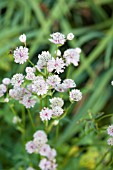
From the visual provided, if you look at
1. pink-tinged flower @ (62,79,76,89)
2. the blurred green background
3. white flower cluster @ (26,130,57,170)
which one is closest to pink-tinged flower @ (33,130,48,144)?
white flower cluster @ (26,130,57,170)

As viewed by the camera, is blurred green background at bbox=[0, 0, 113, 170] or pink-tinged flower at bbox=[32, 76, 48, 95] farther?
blurred green background at bbox=[0, 0, 113, 170]

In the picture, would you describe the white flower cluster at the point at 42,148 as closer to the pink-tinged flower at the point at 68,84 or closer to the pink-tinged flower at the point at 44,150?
the pink-tinged flower at the point at 44,150

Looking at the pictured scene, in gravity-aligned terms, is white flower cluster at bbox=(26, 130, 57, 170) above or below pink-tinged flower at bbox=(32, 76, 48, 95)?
below

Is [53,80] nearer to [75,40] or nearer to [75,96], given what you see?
[75,96]

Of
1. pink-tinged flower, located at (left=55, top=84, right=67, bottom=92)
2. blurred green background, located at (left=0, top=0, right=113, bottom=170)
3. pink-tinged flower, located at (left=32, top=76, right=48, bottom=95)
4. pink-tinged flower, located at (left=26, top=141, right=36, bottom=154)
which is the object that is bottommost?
pink-tinged flower, located at (left=26, top=141, right=36, bottom=154)

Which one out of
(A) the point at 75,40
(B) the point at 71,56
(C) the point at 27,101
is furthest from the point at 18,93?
(A) the point at 75,40

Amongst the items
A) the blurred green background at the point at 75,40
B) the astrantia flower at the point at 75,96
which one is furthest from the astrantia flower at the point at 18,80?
the blurred green background at the point at 75,40

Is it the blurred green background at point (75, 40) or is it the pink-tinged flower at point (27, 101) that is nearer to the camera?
the pink-tinged flower at point (27, 101)

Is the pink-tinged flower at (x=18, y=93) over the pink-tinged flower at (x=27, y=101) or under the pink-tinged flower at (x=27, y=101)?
over

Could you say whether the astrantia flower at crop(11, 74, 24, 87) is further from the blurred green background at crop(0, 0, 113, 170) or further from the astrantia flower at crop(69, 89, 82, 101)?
the blurred green background at crop(0, 0, 113, 170)
